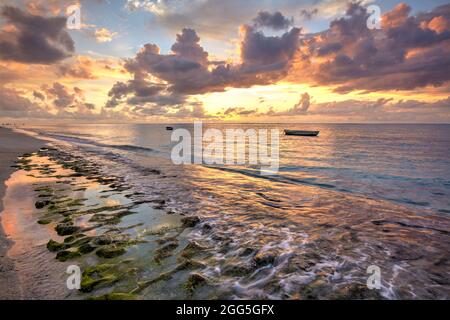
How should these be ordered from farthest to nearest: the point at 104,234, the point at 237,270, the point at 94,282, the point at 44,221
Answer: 1. the point at 44,221
2. the point at 104,234
3. the point at 237,270
4. the point at 94,282

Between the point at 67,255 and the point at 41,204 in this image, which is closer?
the point at 67,255

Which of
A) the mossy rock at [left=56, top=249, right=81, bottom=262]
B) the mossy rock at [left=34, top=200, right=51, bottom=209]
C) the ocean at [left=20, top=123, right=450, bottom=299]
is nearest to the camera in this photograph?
the ocean at [left=20, top=123, right=450, bottom=299]

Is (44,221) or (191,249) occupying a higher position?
(44,221)

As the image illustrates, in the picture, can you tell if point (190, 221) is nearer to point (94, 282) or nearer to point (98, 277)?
point (98, 277)

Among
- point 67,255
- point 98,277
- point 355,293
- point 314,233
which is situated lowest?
point 314,233

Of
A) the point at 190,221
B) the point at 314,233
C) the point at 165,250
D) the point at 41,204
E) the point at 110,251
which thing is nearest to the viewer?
the point at 110,251

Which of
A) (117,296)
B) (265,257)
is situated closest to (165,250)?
(117,296)

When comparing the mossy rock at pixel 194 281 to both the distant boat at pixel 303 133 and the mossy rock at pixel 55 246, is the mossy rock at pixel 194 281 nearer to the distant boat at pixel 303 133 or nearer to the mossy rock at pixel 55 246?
the mossy rock at pixel 55 246

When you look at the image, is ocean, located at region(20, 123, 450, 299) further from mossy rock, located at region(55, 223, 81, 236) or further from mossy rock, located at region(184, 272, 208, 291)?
mossy rock, located at region(55, 223, 81, 236)

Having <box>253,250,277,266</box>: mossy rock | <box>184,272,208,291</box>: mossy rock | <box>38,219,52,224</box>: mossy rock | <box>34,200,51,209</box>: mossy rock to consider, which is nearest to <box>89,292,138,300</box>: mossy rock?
<box>184,272,208,291</box>: mossy rock

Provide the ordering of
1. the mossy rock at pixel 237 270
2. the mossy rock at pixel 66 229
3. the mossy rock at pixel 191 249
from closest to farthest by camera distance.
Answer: the mossy rock at pixel 237 270 < the mossy rock at pixel 191 249 < the mossy rock at pixel 66 229

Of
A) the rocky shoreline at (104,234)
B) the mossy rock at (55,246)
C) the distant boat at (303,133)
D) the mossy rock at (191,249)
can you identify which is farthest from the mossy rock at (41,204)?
the distant boat at (303,133)
